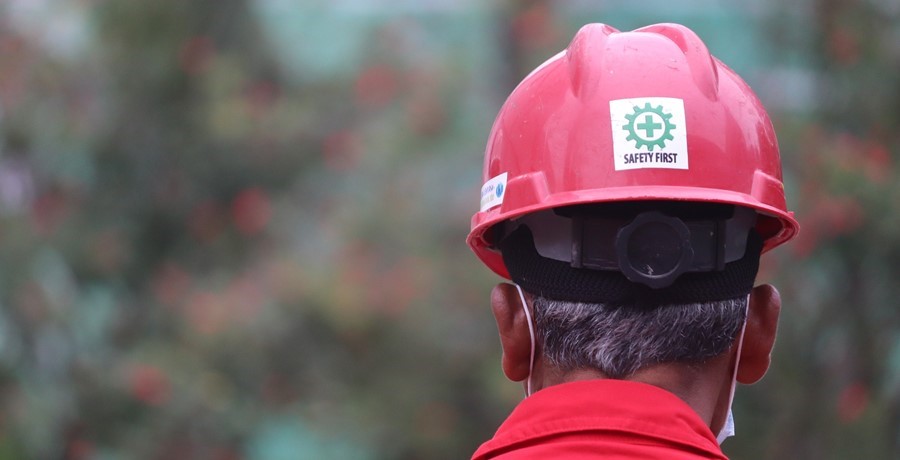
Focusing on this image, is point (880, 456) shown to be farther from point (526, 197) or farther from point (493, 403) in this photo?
point (526, 197)

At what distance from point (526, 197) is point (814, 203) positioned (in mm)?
2991

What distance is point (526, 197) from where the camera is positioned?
175 cm

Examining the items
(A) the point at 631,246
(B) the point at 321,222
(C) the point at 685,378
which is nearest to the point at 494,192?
(A) the point at 631,246

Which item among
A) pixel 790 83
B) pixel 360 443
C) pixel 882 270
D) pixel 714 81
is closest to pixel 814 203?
pixel 882 270

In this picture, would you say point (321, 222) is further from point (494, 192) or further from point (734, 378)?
point (734, 378)

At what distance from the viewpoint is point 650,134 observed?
1672 mm

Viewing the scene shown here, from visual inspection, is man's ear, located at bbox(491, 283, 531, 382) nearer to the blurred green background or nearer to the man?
the man

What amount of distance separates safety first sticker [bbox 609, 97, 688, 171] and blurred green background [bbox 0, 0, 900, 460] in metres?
2.93

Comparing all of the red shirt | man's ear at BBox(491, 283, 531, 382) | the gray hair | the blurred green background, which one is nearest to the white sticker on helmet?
man's ear at BBox(491, 283, 531, 382)

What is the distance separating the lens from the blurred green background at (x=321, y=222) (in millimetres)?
4598

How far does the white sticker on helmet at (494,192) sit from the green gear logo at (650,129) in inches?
10.0

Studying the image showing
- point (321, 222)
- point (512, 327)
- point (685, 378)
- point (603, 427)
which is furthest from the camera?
point (321, 222)

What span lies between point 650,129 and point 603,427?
0.47m

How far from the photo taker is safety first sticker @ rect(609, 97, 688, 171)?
1659mm
